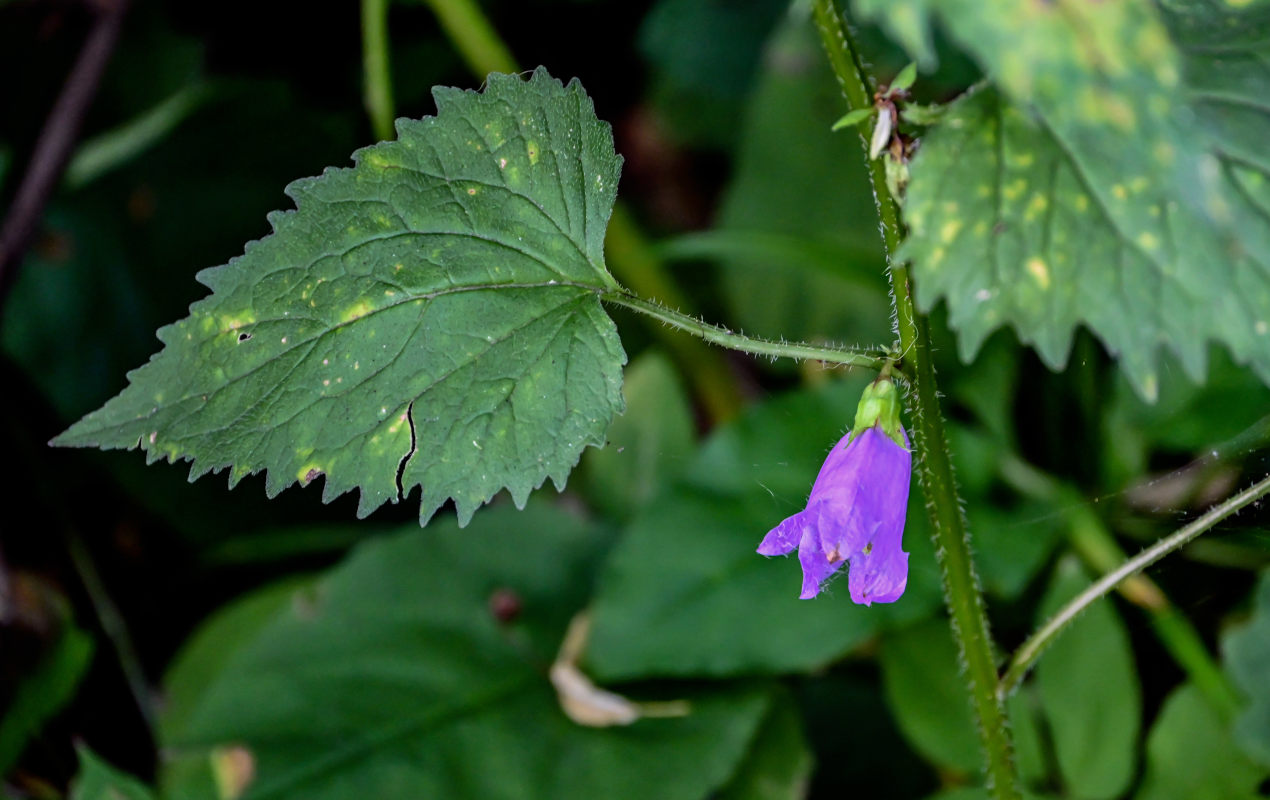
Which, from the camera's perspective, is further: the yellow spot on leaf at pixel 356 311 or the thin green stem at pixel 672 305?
the thin green stem at pixel 672 305

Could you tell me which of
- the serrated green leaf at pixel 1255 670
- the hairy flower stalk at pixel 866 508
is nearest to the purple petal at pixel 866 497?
the hairy flower stalk at pixel 866 508

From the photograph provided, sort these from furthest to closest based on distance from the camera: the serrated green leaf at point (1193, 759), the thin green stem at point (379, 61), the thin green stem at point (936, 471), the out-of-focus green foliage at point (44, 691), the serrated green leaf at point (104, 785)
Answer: the thin green stem at point (379, 61) < the out-of-focus green foliage at point (44, 691) < the serrated green leaf at point (104, 785) < the serrated green leaf at point (1193, 759) < the thin green stem at point (936, 471)

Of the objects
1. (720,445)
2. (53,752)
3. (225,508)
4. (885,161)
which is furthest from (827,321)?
(53,752)

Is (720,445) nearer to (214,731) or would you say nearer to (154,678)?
(214,731)

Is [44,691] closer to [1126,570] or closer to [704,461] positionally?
[704,461]

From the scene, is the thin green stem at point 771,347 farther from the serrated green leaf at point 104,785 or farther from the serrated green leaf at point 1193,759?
the serrated green leaf at point 104,785

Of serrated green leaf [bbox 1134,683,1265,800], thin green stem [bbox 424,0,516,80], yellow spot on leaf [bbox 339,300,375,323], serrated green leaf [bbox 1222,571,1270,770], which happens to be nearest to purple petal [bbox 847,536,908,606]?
yellow spot on leaf [bbox 339,300,375,323]
